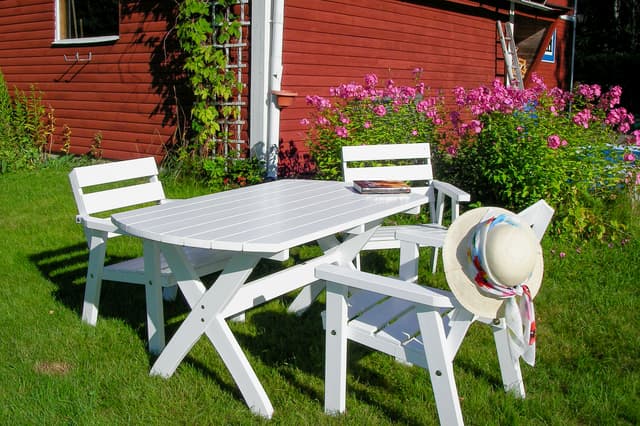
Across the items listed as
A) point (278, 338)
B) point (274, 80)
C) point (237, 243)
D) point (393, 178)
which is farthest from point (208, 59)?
point (237, 243)

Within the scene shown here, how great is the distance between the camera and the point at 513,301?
2090mm

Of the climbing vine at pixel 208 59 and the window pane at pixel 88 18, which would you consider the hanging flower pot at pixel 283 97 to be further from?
the window pane at pixel 88 18

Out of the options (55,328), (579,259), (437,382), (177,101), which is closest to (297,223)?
(437,382)

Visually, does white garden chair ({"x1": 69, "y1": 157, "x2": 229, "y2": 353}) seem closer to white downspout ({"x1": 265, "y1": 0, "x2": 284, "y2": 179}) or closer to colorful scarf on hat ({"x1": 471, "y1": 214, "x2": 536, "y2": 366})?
colorful scarf on hat ({"x1": 471, "y1": 214, "x2": 536, "y2": 366})

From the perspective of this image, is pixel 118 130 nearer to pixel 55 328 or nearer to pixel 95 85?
pixel 95 85

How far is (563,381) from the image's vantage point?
2.81 metres

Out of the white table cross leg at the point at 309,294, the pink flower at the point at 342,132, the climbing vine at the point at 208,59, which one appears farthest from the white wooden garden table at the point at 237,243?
the climbing vine at the point at 208,59

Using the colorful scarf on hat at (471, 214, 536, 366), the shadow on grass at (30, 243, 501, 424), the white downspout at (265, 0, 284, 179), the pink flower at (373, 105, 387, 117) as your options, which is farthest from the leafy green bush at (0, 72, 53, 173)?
the colorful scarf on hat at (471, 214, 536, 366)

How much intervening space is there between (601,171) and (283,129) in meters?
3.27

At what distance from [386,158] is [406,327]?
190cm

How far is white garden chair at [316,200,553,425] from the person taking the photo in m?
2.14

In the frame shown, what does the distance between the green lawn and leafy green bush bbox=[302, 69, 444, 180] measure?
1532mm

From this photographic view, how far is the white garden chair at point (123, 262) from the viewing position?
2.95 m

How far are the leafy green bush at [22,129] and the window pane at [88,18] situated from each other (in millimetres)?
996
